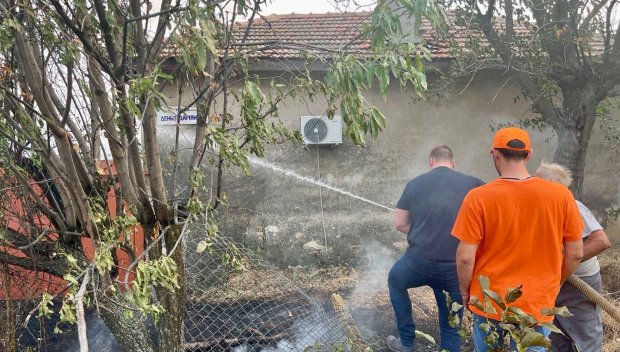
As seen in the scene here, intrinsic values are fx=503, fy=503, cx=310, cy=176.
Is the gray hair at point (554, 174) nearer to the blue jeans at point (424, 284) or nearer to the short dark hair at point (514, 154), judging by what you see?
the short dark hair at point (514, 154)

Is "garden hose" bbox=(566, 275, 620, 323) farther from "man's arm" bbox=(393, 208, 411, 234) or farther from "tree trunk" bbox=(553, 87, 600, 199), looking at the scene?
"tree trunk" bbox=(553, 87, 600, 199)

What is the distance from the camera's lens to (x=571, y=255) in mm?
2934

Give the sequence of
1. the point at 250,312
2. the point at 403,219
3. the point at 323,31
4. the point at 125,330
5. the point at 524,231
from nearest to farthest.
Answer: the point at 524,231
the point at 125,330
the point at 403,219
the point at 250,312
the point at 323,31

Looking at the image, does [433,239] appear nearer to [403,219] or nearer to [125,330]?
[403,219]

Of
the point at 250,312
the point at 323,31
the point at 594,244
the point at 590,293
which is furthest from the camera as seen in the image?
the point at 323,31

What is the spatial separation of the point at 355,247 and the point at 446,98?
2.71 meters

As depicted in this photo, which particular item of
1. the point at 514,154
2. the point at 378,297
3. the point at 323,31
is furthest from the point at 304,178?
the point at 514,154

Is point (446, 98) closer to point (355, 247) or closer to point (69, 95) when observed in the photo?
point (355, 247)

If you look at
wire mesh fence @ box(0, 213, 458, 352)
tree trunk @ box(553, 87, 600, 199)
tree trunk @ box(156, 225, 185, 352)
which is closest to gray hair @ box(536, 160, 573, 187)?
wire mesh fence @ box(0, 213, 458, 352)

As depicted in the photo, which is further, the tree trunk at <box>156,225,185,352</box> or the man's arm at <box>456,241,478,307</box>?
the tree trunk at <box>156,225,185,352</box>

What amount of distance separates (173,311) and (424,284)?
1.93 meters

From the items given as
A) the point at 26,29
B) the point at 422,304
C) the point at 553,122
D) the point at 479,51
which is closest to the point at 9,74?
the point at 26,29

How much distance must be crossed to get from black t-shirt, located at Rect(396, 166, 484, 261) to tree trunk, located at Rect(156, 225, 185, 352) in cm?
177

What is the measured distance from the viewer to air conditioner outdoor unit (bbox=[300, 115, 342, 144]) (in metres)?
7.66
